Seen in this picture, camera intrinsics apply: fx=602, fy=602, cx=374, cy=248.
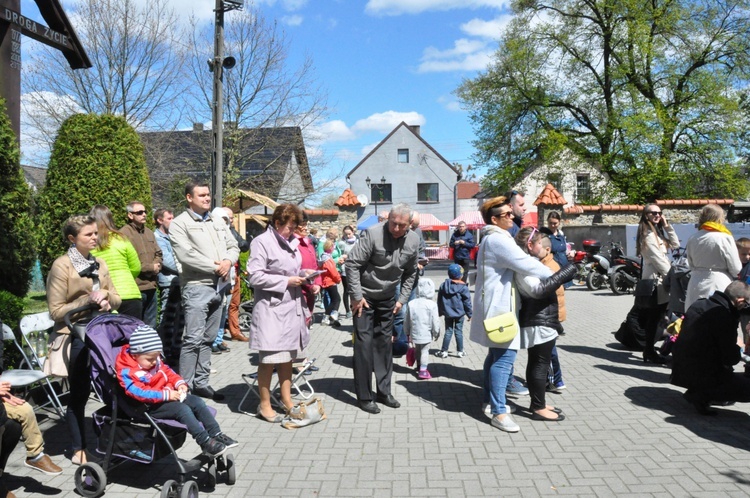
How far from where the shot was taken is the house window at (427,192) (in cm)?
5047

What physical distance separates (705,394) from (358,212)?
16300 millimetres

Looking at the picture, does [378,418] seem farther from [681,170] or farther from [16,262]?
[681,170]

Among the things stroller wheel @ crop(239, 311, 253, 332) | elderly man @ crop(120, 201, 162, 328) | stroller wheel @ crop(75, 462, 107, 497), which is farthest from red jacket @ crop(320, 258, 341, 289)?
stroller wheel @ crop(75, 462, 107, 497)

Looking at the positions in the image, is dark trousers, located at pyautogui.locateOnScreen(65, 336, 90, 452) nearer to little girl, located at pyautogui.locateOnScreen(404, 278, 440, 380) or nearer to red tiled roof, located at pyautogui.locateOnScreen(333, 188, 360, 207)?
little girl, located at pyautogui.locateOnScreen(404, 278, 440, 380)

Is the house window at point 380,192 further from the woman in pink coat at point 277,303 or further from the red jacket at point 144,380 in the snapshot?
the red jacket at point 144,380

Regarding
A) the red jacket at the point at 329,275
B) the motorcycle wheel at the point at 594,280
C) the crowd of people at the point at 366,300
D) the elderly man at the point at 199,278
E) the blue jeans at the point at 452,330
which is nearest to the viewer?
the crowd of people at the point at 366,300

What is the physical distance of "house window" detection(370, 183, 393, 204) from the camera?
1973 inches

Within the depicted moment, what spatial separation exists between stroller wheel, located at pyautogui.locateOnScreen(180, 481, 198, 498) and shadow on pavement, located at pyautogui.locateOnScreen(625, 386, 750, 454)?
3997 millimetres

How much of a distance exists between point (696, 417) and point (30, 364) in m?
5.94

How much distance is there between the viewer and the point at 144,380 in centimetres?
395

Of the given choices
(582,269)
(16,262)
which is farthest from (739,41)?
(16,262)

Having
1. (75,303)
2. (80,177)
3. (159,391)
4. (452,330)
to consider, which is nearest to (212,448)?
(159,391)

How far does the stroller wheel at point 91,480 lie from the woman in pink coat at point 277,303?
168 cm

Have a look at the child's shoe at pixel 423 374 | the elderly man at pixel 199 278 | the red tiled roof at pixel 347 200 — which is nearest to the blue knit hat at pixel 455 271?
the child's shoe at pixel 423 374
